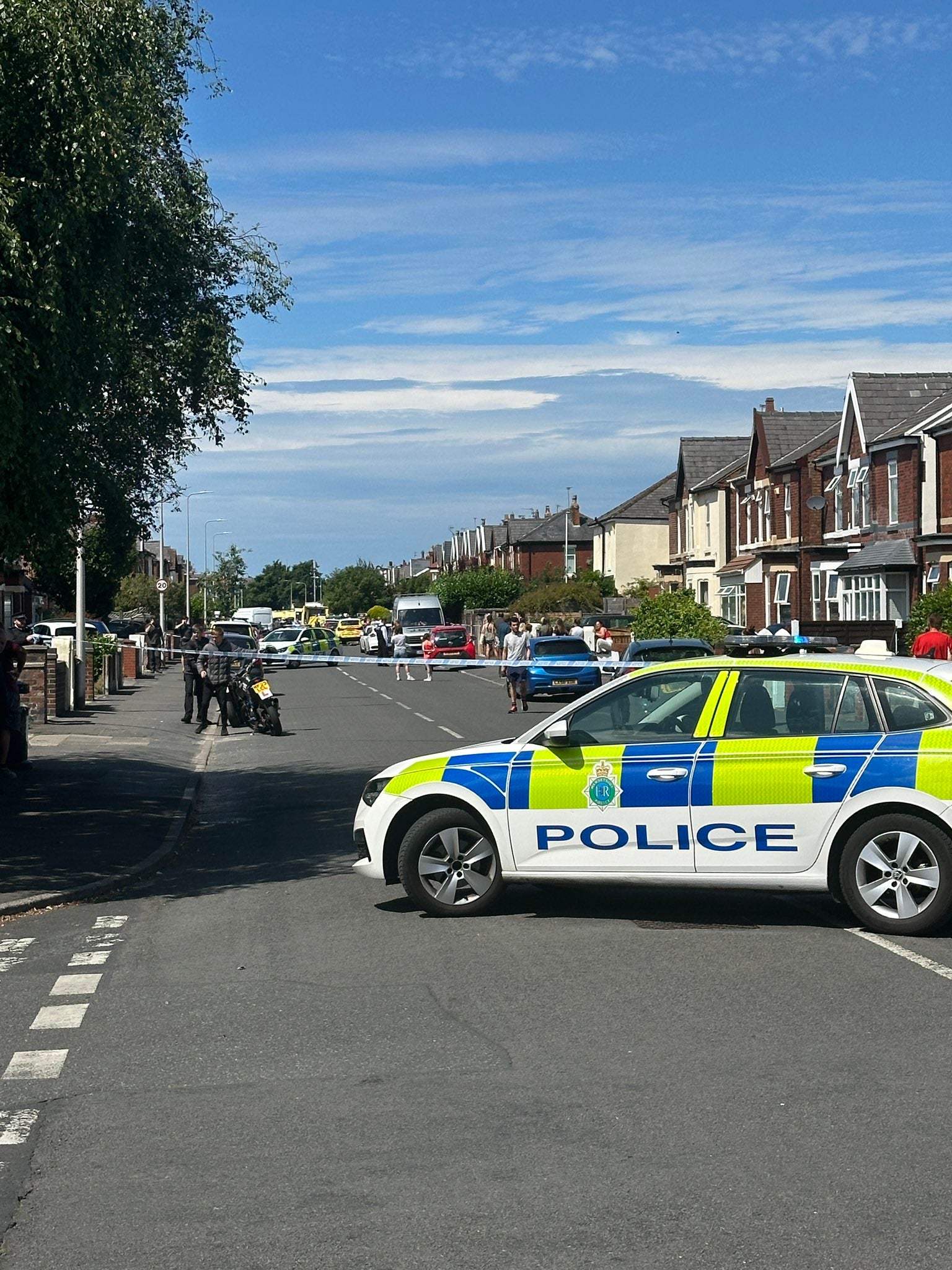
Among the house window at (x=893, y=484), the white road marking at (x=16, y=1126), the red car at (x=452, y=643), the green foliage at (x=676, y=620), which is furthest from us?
the red car at (x=452, y=643)

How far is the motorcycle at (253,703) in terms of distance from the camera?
86.7ft

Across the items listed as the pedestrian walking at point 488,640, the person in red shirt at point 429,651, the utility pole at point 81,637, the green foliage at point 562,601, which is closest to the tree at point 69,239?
the utility pole at point 81,637

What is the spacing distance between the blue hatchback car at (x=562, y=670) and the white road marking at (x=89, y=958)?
22.9m

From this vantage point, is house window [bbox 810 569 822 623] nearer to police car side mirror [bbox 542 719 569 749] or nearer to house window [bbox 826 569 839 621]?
house window [bbox 826 569 839 621]

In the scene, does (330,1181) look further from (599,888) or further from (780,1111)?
(599,888)

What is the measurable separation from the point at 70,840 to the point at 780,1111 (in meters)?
9.11

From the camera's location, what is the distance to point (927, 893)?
863 centimetres

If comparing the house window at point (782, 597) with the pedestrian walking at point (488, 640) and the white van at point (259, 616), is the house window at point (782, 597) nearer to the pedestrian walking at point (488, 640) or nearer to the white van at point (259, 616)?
the pedestrian walking at point (488, 640)

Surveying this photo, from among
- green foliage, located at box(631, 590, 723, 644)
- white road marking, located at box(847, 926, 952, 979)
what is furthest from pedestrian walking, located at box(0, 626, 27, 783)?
green foliage, located at box(631, 590, 723, 644)

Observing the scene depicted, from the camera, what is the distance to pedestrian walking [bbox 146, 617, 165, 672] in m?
49.3

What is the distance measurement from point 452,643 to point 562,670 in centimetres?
2345

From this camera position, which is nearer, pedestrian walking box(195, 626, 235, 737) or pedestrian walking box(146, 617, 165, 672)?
pedestrian walking box(195, 626, 235, 737)

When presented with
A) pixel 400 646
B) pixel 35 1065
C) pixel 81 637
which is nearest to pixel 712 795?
pixel 35 1065

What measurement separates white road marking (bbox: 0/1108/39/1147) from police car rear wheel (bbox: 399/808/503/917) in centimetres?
398
